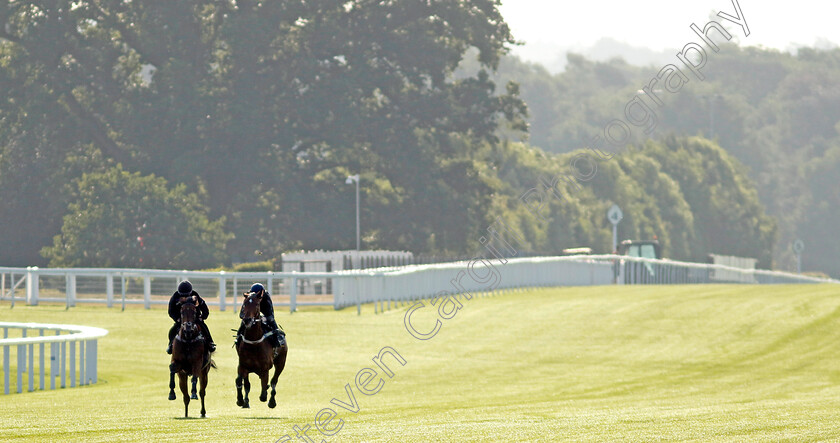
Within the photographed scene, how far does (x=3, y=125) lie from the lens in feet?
221

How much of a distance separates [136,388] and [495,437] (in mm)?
10437

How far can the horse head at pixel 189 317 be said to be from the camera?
1065cm

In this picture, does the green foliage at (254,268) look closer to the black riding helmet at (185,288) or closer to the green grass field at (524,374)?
the green grass field at (524,374)

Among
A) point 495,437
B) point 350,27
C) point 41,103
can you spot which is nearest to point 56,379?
point 495,437

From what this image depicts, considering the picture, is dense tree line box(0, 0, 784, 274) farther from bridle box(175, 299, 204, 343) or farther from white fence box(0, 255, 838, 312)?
bridle box(175, 299, 204, 343)

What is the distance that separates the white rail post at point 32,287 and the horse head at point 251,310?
30613 mm

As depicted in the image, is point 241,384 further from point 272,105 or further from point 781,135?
point 781,135

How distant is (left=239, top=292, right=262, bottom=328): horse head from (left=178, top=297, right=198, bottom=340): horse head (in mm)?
449

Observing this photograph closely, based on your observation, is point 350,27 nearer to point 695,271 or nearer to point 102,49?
point 102,49

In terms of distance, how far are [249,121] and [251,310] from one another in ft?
195

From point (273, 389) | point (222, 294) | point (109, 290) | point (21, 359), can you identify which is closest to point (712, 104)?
point (109, 290)

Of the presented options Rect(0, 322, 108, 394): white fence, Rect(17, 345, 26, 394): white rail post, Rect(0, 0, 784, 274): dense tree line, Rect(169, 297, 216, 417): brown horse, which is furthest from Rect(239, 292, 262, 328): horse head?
Rect(0, 0, 784, 274): dense tree line

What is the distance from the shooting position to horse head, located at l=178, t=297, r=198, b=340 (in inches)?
419

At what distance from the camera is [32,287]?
39.6 m
